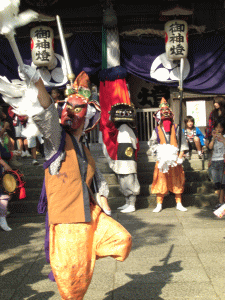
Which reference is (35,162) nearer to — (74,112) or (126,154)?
(126,154)

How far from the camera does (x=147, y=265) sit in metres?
4.52

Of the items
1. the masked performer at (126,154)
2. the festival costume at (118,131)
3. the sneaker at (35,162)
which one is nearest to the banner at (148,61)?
the festival costume at (118,131)

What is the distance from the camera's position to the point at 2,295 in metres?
3.81

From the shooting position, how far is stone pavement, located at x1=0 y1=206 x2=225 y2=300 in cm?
377

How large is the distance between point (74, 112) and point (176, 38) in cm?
686

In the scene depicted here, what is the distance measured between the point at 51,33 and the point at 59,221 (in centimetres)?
744

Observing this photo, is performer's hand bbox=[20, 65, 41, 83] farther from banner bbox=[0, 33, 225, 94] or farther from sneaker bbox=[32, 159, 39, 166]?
banner bbox=[0, 33, 225, 94]

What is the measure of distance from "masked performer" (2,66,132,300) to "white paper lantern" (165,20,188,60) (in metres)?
6.66

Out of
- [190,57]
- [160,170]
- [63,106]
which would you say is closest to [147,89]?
[190,57]

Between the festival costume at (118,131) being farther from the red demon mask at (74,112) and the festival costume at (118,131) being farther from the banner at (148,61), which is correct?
the red demon mask at (74,112)

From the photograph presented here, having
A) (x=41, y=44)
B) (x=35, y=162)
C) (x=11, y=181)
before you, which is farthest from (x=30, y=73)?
(x=41, y=44)

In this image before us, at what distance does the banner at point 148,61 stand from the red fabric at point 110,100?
2.77 ft

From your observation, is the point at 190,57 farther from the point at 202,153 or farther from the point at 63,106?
the point at 63,106

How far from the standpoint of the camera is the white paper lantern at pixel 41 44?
30.3 feet
